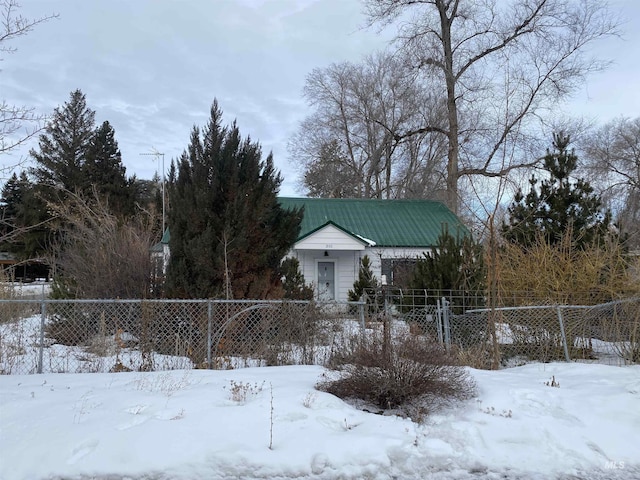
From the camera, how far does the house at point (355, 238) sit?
16.2 m

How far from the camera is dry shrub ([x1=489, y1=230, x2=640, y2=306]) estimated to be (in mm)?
9305

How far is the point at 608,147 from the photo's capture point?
3691 cm

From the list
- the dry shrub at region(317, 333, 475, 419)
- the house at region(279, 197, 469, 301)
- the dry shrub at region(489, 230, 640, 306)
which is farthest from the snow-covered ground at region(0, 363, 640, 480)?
the house at region(279, 197, 469, 301)

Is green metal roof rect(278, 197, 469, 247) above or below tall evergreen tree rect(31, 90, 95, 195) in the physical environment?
below

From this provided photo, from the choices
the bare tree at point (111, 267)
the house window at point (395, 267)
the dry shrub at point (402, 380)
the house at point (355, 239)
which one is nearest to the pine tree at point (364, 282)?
the house at point (355, 239)

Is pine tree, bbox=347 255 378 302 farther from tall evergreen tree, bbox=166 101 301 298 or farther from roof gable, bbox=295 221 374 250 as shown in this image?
tall evergreen tree, bbox=166 101 301 298

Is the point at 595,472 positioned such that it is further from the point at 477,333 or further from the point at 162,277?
the point at 162,277

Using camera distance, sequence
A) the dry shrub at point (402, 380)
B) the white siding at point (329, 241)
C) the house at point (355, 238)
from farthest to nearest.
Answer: the house at point (355, 238) → the white siding at point (329, 241) → the dry shrub at point (402, 380)

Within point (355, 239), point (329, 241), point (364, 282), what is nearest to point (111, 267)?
point (364, 282)

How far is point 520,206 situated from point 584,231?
72.1 inches

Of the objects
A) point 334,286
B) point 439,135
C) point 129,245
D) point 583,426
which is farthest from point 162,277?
point 439,135

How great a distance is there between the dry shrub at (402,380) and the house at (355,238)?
9.58m

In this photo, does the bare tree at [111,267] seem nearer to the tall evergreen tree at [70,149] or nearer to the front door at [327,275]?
the front door at [327,275]

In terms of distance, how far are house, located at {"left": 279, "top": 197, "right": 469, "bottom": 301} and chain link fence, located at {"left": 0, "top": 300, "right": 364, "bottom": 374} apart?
746 cm
